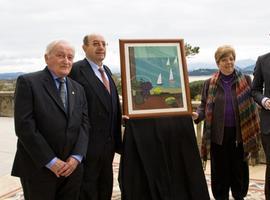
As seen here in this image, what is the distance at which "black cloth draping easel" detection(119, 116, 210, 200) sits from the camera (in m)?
3.59

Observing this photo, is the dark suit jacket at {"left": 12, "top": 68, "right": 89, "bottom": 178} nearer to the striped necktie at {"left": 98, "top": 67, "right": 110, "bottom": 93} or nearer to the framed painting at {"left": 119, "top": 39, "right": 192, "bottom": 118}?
the striped necktie at {"left": 98, "top": 67, "right": 110, "bottom": 93}

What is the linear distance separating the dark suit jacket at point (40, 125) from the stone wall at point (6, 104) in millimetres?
9505

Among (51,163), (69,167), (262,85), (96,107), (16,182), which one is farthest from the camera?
(16,182)

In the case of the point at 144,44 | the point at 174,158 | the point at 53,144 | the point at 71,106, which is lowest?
the point at 174,158

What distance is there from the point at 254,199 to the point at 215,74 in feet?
4.77

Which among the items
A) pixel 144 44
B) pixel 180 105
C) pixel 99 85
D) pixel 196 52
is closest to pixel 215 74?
pixel 180 105

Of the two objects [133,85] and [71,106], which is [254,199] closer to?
[133,85]

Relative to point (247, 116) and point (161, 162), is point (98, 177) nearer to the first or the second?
point (161, 162)

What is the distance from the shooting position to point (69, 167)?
9.20 feet

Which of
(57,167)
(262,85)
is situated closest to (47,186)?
(57,167)

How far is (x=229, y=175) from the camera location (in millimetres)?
4020

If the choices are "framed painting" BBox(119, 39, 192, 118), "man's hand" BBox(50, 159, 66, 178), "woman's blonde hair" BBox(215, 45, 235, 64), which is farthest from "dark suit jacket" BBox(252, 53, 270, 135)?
"man's hand" BBox(50, 159, 66, 178)

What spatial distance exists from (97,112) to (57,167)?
0.75 m

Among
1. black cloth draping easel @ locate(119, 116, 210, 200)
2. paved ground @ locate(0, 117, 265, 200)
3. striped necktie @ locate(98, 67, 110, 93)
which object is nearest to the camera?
striped necktie @ locate(98, 67, 110, 93)
